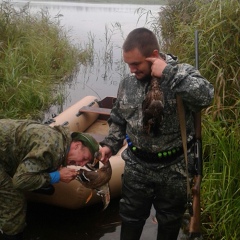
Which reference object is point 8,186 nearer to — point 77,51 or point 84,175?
point 84,175

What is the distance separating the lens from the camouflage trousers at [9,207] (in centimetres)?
274

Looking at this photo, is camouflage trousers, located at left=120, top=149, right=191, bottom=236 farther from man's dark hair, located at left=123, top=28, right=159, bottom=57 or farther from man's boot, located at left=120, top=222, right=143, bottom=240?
man's dark hair, located at left=123, top=28, right=159, bottom=57

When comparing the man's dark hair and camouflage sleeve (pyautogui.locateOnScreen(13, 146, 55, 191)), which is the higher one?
the man's dark hair

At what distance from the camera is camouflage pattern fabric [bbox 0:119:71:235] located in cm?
248

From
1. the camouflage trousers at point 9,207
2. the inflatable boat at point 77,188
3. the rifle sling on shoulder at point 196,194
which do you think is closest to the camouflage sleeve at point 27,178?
the camouflage trousers at point 9,207

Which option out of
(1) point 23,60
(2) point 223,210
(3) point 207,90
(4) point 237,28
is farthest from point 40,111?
(3) point 207,90

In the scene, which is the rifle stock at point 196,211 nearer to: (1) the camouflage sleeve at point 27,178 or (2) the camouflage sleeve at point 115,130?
(2) the camouflage sleeve at point 115,130

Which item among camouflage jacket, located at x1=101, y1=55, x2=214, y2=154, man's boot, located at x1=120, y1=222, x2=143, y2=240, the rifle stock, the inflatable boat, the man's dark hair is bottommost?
the inflatable boat

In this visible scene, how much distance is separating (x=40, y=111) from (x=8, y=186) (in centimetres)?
392

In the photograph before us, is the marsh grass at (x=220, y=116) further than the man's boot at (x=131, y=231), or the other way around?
the marsh grass at (x=220, y=116)

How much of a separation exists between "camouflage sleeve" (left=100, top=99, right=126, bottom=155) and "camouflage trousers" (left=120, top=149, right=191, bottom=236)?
0.13 meters

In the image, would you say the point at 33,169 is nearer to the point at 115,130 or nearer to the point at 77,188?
the point at 115,130

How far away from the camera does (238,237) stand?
294 cm

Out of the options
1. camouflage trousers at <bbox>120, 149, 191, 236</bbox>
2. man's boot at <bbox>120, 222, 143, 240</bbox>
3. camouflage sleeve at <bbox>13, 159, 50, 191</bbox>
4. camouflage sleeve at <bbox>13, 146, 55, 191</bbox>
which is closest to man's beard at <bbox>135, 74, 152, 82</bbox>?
camouflage trousers at <bbox>120, 149, 191, 236</bbox>
